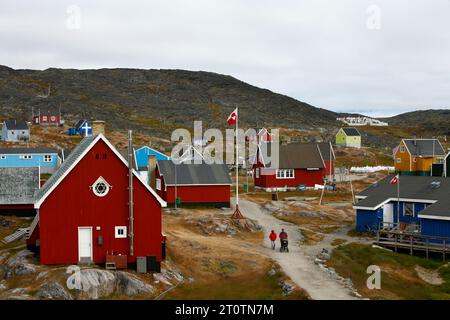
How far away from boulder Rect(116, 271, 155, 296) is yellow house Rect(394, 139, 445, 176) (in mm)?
76765

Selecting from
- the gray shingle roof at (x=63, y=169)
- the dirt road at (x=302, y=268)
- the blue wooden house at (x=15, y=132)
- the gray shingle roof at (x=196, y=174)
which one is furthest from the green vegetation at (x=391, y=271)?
the blue wooden house at (x=15, y=132)

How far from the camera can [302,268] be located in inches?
1453

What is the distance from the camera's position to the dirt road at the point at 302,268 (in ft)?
100

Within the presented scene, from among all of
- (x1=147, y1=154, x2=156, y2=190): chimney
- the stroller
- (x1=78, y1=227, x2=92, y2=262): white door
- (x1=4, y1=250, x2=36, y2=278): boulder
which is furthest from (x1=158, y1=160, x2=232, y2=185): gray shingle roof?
(x1=4, y1=250, x2=36, y2=278): boulder

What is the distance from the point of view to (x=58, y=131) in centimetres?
13912

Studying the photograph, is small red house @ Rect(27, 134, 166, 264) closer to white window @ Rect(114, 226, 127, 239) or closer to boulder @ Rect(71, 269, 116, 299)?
white window @ Rect(114, 226, 127, 239)

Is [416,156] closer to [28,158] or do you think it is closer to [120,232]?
[28,158]

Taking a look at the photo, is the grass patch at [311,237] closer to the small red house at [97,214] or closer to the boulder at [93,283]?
the small red house at [97,214]

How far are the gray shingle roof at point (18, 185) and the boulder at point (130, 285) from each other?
72.8 feet

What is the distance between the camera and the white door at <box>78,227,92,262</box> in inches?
1385

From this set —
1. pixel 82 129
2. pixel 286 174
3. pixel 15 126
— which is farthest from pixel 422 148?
pixel 15 126

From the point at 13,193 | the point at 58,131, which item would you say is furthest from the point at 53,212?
the point at 58,131

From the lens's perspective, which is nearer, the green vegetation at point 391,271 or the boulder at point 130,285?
the boulder at point 130,285
